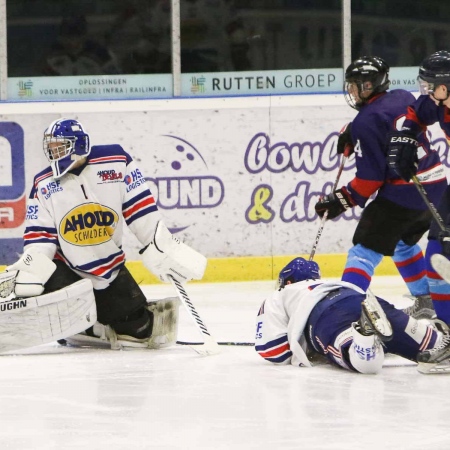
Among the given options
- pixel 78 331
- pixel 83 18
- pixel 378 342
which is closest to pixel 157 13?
pixel 83 18

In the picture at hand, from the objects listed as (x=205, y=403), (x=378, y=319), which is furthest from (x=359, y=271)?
(x=205, y=403)

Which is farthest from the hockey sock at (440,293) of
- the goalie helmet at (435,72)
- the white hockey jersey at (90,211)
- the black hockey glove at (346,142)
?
the white hockey jersey at (90,211)

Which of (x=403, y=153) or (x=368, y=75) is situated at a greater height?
(x=368, y=75)

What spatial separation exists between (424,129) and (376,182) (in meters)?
0.51

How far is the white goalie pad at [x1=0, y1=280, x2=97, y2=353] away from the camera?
4.61m

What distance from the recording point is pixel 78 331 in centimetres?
468

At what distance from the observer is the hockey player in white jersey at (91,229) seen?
4652mm

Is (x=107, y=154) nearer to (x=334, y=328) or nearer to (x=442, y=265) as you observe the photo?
(x=334, y=328)

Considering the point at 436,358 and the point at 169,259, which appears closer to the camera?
the point at 436,358

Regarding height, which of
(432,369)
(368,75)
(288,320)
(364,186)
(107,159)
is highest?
(368,75)

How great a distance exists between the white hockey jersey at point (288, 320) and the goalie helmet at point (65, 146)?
966mm

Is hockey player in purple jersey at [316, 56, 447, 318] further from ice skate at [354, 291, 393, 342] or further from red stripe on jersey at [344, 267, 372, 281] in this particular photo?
ice skate at [354, 291, 393, 342]

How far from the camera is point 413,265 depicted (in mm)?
5406

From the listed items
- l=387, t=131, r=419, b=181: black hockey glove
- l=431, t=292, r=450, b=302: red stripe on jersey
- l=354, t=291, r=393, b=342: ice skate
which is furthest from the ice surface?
l=387, t=131, r=419, b=181: black hockey glove
